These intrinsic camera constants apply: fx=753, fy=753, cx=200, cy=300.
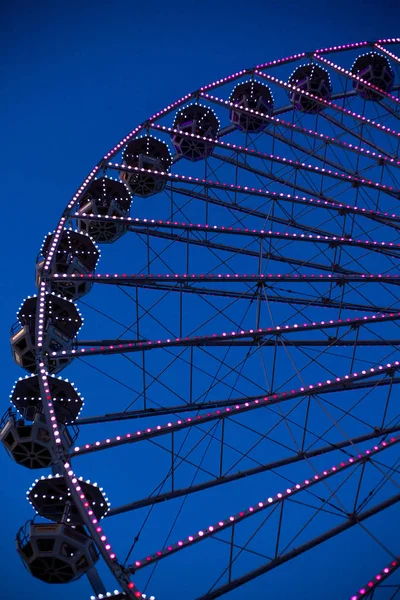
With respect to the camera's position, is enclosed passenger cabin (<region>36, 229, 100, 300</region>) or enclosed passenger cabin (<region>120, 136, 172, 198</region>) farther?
enclosed passenger cabin (<region>120, 136, 172, 198</region>)

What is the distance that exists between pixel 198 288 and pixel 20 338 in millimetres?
4615

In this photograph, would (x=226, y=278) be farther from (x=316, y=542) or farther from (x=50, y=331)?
(x=316, y=542)

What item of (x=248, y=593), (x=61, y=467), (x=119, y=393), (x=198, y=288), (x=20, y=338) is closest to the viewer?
(x=61, y=467)

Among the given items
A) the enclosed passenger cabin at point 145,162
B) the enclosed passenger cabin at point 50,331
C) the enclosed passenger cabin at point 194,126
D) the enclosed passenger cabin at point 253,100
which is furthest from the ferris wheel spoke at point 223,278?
the enclosed passenger cabin at point 253,100

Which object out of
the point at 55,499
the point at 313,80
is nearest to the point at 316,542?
the point at 55,499

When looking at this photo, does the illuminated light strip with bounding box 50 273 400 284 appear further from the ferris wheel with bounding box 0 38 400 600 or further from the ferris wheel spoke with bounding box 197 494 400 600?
the ferris wheel spoke with bounding box 197 494 400 600

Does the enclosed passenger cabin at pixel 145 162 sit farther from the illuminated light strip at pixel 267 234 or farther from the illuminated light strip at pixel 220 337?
the illuminated light strip at pixel 220 337

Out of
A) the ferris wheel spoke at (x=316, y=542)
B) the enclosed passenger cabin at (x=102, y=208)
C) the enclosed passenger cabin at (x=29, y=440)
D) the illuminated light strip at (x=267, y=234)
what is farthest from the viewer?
the enclosed passenger cabin at (x=102, y=208)

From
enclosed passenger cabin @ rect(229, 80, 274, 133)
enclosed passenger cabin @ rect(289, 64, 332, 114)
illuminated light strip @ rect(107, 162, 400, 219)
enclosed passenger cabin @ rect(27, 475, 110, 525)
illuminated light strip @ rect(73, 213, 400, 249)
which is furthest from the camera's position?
enclosed passenger cabin @ rect(289, 64, 332, 114)

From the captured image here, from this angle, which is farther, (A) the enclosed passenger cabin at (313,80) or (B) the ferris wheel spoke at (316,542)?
(A) the enclosed passenger cabin at (313,80)

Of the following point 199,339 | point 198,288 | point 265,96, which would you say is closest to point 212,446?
point 265,96

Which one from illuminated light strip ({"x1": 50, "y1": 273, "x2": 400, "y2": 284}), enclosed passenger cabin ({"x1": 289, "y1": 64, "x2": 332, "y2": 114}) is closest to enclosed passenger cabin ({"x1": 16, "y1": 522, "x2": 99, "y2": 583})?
illuminated light strip ({"x1": 50, "y1": 273, "x2": 400, "y2": 284})

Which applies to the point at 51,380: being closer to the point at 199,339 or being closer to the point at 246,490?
the point at 199,339

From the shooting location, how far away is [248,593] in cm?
4953
